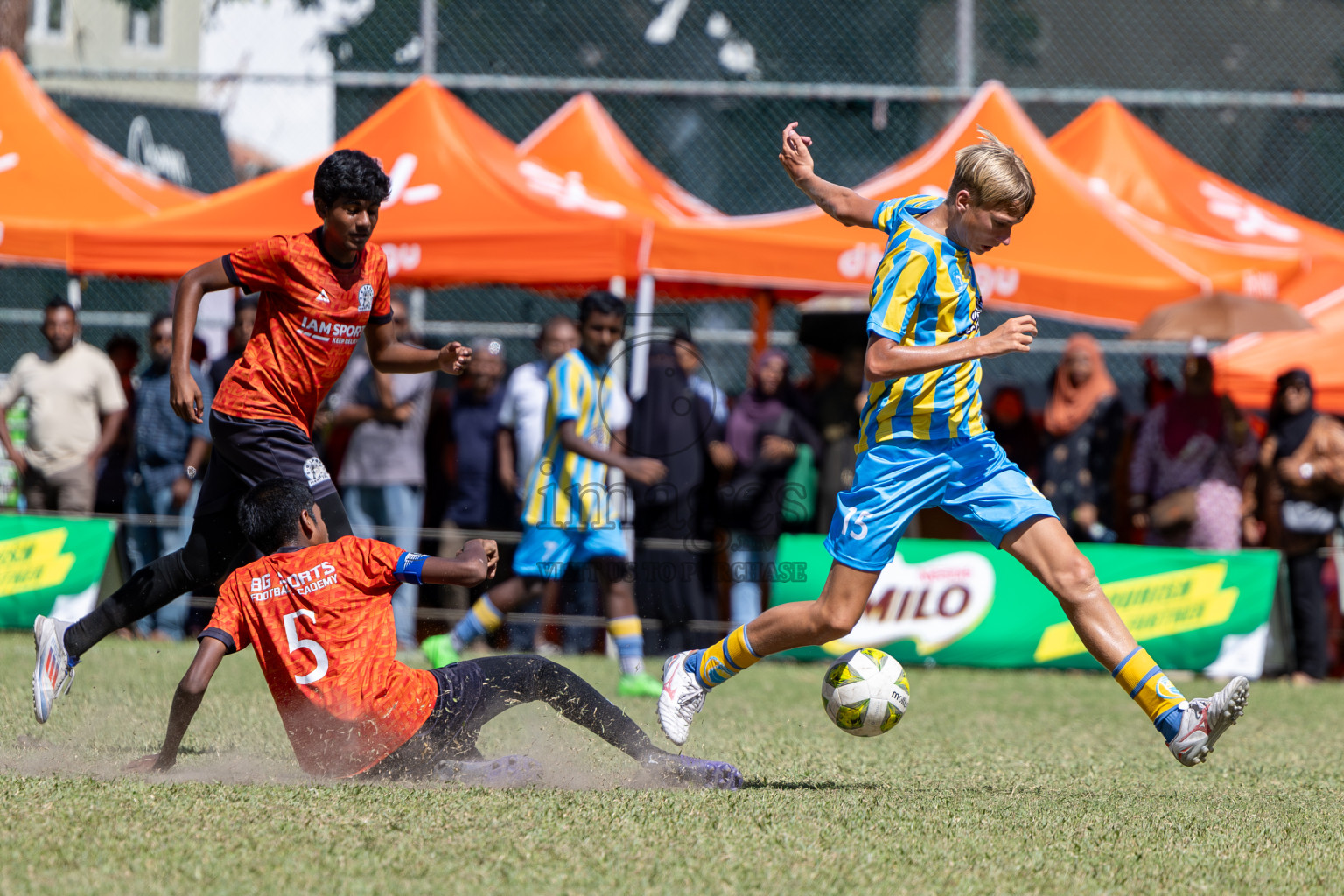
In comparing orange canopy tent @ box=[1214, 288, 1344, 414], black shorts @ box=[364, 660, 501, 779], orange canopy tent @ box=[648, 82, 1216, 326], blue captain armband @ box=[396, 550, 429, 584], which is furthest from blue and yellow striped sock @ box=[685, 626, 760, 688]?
orange canopy tent @ box=[1214, 288, 1344, 414]

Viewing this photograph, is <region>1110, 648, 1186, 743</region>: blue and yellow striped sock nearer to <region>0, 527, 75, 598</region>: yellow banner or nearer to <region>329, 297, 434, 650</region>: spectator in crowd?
<region>329, 297, 434, 650</region>: spectator in crowd

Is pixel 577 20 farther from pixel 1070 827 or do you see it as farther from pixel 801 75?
pixel 1070 827

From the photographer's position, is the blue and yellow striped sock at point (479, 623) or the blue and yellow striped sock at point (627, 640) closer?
the blue and yellow striped sock at point (479, 623)

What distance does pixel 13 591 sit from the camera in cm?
931

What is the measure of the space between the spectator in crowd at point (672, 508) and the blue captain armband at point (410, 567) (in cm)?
532

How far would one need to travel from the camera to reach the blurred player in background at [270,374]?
501 centimetres

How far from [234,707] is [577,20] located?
507 inches

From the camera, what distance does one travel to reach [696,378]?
11.0m

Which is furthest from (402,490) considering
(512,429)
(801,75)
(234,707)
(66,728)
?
(801,75)

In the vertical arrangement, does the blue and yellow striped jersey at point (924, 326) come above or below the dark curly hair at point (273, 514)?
above

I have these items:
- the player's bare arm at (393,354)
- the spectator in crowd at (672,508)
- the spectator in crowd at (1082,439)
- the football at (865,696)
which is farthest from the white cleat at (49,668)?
the spectator in crowd at (1082,439)

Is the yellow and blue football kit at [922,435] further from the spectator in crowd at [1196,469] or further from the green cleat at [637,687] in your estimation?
the spectator in crowd at [1196,469]

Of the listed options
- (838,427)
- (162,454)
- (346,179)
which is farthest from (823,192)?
(162,454)

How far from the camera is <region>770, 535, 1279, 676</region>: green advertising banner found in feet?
30.8
